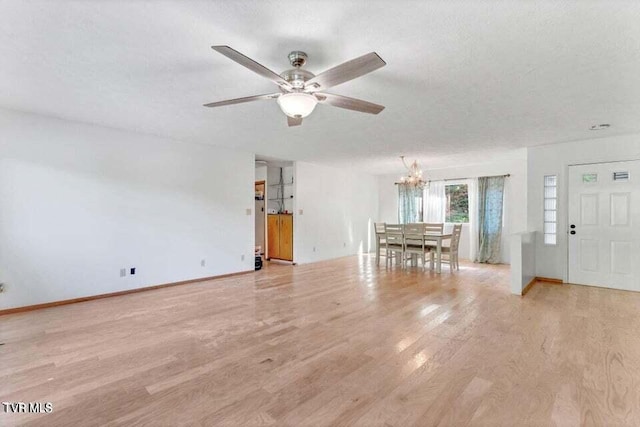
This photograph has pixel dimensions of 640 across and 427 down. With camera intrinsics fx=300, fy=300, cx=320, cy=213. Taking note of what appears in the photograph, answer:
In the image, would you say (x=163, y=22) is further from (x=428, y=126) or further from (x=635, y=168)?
(x=635, y=168)

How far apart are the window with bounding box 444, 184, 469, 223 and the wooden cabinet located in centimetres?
420

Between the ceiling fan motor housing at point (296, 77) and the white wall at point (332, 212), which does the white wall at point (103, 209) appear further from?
the ceiling fan motor housing at point (296, 77)

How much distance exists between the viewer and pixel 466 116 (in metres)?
3.75

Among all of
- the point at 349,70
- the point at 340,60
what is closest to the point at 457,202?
the point at 340,60

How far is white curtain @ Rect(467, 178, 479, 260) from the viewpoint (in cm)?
743

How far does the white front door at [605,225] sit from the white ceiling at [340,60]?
0.79 m

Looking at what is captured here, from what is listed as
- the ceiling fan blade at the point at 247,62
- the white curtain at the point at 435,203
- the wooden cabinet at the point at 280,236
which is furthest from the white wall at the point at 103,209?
the white curtain at the point at 435,203

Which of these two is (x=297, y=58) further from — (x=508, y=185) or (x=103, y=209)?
(x=508, y=185)

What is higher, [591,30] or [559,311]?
[591,30]

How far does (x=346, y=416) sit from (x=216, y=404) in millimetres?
821

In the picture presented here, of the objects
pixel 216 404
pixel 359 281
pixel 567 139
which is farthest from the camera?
pixel 359 281

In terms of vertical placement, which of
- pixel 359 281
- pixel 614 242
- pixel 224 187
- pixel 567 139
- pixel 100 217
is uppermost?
pixel 567 139

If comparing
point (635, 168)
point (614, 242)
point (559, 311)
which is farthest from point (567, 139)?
point (559, 311)

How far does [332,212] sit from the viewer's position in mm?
8172
